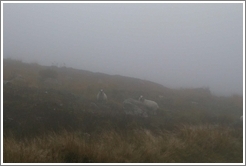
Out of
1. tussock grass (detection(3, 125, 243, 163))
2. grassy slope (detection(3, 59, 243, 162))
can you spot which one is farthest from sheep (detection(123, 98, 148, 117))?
tussock grass (detection(3, 125, 243, 163))

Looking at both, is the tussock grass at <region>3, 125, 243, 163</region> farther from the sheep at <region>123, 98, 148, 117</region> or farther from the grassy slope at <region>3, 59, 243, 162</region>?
the sheep at <region>123, 98, 148, 117</region>

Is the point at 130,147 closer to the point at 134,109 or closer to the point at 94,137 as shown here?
the point at 94,137

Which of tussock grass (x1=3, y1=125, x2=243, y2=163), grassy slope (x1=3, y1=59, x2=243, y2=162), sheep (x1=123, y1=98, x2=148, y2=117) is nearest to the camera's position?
tussock grass (x1=3, y1=125, x2=243, y2=163)

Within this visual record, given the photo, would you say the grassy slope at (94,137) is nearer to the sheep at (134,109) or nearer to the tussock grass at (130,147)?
the tussock grass at (130,147)

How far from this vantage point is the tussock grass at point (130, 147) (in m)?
6.36

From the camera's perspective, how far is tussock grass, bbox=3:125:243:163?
6355 mm

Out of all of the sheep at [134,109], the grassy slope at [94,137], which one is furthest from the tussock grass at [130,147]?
the sheep at [134,109]

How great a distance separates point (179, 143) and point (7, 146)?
431cm

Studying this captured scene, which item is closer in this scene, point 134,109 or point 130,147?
point 130,147

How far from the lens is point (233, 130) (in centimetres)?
1015

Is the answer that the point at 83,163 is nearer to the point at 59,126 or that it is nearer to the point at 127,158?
the point at 127,158

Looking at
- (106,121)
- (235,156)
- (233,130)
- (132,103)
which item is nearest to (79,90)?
(132,103)

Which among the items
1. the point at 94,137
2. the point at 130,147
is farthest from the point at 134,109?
the point at 130,147

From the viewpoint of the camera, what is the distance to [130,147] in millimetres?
7094
